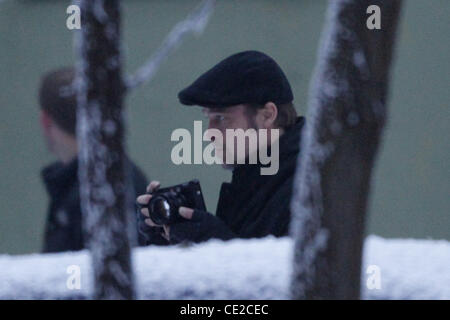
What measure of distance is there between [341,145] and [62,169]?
46.5 inches

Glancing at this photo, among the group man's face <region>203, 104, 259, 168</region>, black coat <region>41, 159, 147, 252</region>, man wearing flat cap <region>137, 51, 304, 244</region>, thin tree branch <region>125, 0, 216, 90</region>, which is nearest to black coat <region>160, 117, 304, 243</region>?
man wearing flat cap <region>137, 51, 304, 244</region>

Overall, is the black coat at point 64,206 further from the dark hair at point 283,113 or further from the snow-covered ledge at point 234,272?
the dark hair at point 283,113

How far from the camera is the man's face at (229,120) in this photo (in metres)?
2.93

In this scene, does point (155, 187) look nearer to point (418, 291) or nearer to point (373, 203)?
point (373, 203)

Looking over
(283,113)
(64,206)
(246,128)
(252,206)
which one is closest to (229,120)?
(246,128)

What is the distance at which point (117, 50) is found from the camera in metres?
2.60

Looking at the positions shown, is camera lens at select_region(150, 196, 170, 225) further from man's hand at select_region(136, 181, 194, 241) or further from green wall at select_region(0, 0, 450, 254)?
green wall at select_region(0, 0, 450, 254)

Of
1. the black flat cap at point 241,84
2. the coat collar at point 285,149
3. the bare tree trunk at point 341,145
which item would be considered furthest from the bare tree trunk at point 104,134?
the bare tree trunk at point 341,145

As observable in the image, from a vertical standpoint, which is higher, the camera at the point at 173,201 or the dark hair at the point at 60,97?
the dark hair at the point at 60,97

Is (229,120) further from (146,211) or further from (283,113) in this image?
(146,211)

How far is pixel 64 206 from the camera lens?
2994mm

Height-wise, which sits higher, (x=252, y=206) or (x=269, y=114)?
(x=269, y=114)

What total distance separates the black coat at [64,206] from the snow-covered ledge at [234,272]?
114 mm

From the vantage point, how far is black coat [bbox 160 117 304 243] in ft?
9.38
